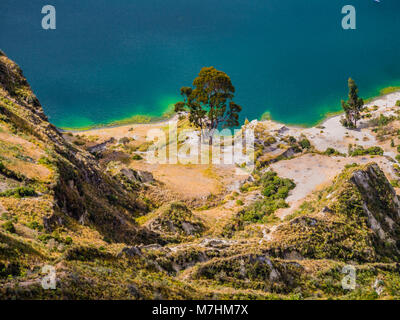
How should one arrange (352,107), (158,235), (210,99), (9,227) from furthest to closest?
1. (352,107)
2. (210,99)
3. (158,235)
4. (9,227)

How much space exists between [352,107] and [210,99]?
2957 centimetres

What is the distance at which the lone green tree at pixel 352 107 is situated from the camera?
77.4 metres

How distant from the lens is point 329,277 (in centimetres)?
2702

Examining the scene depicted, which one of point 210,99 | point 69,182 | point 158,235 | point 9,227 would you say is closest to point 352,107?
point 210,99

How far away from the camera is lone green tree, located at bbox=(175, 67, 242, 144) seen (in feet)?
232

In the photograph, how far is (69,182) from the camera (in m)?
32.8

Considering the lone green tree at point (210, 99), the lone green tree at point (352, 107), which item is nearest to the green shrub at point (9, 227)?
the lone green tree at point (210, 99)

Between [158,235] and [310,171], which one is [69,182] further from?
[310,171]

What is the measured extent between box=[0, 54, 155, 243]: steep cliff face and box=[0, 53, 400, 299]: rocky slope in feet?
0.45

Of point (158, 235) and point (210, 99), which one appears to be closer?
point (158, 235)

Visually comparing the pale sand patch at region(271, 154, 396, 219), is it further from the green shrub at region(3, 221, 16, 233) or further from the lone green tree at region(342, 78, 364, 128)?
the green shrub at region(3, 221, 16, 233)

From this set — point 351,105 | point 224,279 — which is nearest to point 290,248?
point 224,279

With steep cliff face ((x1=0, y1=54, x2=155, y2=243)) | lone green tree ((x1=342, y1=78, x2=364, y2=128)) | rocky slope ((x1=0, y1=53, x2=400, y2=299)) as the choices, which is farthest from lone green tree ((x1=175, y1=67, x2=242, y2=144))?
steep cliff face ((x1=0, y1=54, x2=155, y2=243))
